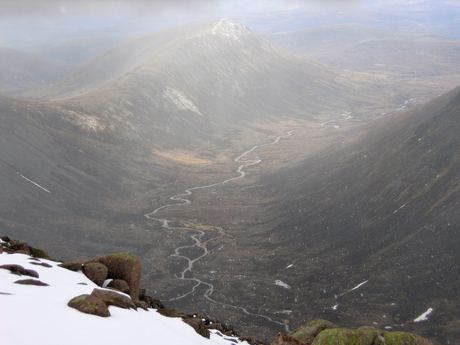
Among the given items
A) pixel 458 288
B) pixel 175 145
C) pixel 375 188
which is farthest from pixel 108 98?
pixel 458 288

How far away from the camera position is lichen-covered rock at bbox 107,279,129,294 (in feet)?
61.6

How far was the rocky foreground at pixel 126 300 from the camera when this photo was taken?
1439 centimetres

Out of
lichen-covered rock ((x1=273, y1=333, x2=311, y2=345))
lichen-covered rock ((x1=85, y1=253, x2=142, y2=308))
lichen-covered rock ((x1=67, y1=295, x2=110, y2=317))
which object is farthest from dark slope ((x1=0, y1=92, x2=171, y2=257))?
lichen-covered rock ((x1=273, y1=333, x2=311, y2=345))

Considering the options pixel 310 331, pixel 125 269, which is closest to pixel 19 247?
pixel 125 269

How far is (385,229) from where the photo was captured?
55.2m

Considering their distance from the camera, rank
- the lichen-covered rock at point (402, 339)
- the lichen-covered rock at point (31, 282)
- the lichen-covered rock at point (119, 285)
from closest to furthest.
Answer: the lichen-covered rock at point (31, 282) < the lichen-covered rock at point (402, 339) < the lichen-covered rock at point (119, 285)

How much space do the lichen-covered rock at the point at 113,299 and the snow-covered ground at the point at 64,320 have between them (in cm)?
32

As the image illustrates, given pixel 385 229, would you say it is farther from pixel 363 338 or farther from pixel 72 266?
pixel 72 266

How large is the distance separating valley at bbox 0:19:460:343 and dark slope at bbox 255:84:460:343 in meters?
0.23

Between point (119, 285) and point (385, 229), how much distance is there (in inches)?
1821

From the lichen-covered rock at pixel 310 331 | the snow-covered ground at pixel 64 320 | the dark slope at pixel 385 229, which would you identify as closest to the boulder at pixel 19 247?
the snow-covered ground at pixel 64 320

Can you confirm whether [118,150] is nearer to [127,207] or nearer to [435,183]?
[127,207]

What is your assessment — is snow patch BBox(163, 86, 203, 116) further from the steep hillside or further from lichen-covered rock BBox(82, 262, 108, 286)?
lichen-covered rock BBox(82, 262, 108, 286)

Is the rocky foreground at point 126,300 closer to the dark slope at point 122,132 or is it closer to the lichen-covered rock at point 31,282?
the lichen-covered rock at point 31,282
